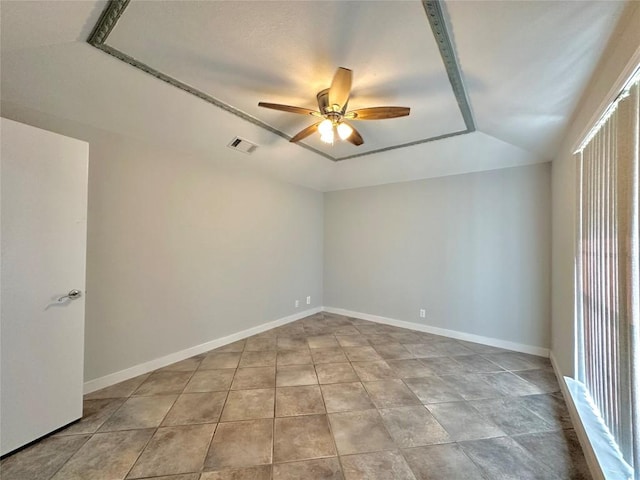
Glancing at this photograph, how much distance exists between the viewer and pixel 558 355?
275 centimetres

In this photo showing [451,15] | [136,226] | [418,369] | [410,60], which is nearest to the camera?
[451,15]

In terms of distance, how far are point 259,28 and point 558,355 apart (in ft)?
13.4

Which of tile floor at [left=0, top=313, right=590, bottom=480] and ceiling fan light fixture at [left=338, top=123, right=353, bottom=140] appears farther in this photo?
ceiling fan light fixture at [left=338, top=123, right=353, bottom=140]

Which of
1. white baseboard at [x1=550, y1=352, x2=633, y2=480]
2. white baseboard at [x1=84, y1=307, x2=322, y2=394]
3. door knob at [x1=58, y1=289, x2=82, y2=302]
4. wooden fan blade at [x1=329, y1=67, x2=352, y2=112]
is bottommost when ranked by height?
white baseboard at [x1=84, y1=307, x2=322, y2=394]

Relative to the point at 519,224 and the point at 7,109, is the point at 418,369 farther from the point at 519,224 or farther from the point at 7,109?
the point at 7,109

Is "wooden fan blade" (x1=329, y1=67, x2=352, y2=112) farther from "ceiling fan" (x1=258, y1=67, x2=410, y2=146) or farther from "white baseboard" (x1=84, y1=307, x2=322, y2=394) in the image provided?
"white baseboard" (x1=84, y1=307, x2=322, y2=394)

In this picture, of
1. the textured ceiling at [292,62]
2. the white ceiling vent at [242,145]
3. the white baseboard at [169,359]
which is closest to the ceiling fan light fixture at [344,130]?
the textured ceiling at [292,62]

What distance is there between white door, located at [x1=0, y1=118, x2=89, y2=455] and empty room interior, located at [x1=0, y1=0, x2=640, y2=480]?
0.05 feet

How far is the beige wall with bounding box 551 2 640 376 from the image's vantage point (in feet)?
4.12

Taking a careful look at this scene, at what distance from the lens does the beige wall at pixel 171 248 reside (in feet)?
8.10

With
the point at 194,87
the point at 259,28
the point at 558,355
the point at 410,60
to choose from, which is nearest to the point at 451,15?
the point at 410,60

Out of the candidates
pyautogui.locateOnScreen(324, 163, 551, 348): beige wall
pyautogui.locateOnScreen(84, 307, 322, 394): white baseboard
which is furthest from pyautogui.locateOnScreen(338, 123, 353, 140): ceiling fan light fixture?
pyautogui.locateOnScreen(84, 307, 322, 394): white baseboard

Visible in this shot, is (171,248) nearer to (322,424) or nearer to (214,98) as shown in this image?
(214,98)

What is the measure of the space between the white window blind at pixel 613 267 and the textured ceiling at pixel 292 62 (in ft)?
1.52
